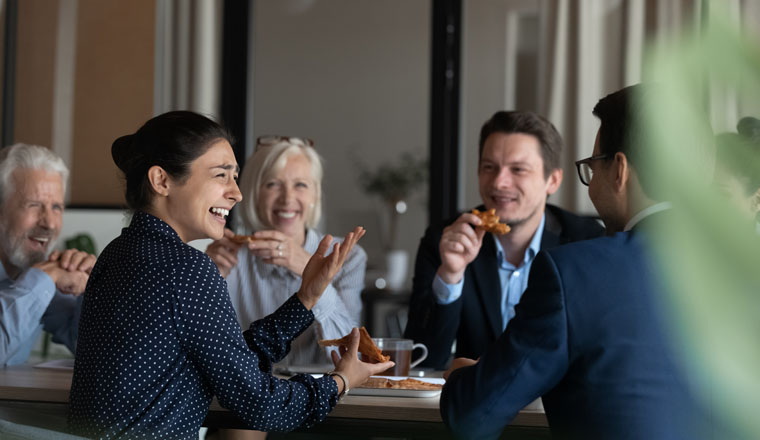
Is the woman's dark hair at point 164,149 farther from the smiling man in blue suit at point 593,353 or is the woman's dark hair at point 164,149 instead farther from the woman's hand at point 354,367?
the smiling man in blue suit at point 593,353

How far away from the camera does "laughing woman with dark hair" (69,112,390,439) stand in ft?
5.05

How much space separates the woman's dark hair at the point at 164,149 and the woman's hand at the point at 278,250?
31.8 inches

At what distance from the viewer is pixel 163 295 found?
60.6 inches

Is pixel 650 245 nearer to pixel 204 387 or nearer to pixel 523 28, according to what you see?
pixel 204 387

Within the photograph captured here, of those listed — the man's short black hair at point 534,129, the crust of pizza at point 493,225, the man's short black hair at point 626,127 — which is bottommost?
the crust of pizza at point 493,225

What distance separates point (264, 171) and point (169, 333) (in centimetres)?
135

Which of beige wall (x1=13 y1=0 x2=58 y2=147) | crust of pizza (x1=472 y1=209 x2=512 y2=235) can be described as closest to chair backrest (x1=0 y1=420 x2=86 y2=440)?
crust of pizza (x1=472 y1=209 x2=512 y2=235)

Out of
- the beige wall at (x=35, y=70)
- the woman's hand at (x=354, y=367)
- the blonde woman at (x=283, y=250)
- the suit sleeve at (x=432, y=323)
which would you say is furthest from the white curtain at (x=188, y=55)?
the woman's hand at (x=354, y=367)

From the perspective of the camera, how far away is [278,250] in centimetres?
257

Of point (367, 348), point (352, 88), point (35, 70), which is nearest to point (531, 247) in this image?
point (367, 348)

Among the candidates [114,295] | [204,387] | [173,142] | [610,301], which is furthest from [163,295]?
[610,301]

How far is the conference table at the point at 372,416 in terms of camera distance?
1682mm

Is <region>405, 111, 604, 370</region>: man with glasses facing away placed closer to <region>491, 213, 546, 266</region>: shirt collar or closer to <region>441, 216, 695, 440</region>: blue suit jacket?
<region>491, 213, 546, 266</region>: shirt collar

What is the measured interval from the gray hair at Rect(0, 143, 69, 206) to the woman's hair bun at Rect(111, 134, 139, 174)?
0.97m
